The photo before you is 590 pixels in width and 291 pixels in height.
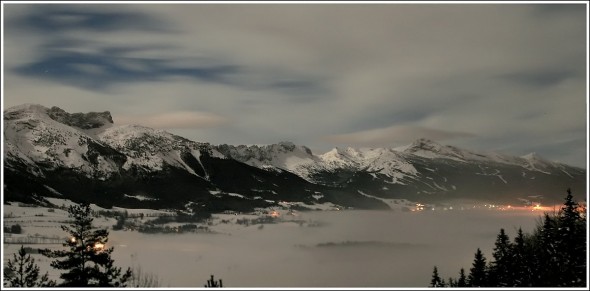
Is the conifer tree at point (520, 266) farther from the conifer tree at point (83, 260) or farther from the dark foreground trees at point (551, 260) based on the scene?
the conifer tree at point (83, 260)

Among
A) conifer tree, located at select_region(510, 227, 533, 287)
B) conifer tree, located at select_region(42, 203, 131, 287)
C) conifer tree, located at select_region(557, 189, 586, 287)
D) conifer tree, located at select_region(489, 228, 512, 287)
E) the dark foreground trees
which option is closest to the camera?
conifer tree, located at select_region(42, 203, 131, 287)

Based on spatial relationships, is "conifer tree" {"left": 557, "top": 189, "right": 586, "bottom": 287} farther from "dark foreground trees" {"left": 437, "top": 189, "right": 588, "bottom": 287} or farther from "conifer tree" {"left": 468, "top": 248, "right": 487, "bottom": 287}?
"conifer tree" {"left": 468, "top": 248, "right": 487, "bottom": 287}

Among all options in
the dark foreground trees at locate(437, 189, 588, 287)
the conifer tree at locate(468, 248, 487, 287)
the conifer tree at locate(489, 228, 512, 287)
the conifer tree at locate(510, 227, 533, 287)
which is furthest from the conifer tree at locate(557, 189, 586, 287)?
the conifer tree at locate(468, 248, 487, 287)

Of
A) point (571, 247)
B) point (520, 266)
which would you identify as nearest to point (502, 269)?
point (520, 266)

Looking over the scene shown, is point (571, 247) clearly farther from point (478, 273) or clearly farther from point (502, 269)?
point (478, 273)

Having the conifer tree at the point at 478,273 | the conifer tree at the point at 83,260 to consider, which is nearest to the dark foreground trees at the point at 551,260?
the conifer tree at the point at 478,273

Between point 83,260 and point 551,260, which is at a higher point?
point 83,260

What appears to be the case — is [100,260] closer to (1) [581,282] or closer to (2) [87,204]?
(2) [87,204]

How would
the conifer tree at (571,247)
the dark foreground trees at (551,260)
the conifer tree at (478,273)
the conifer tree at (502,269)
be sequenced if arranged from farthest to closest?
1. the conifer tree at (478,273)
2. the conifer tree at (502,269)
3. the dark foreground trees at (551,260)
4. the conifer tree at (571,247)

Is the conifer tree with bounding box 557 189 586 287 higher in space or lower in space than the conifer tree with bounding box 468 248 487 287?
higher

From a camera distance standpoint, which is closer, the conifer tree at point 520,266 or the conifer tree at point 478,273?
the conifer tree at point 520,266

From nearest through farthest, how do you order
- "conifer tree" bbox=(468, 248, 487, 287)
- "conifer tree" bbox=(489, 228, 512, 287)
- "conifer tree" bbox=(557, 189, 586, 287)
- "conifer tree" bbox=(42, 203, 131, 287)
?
1. "conifer tree" bbox=(42, 203, 131, 287)
2. "conifer tree" bbox=(557, 189, 586, 287)
3. "conifer tree" bbox=(489, 228, 512, 287)
4. "conifer tree" bbox=(468, 248, 487, 287)

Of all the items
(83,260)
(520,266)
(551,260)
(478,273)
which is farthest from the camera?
(478,273)
